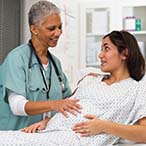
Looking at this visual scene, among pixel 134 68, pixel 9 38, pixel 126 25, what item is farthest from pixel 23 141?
pixel 126 25

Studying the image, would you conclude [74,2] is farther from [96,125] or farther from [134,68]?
[96,125]

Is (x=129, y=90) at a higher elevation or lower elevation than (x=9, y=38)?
lower

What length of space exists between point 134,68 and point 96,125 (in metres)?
0.43

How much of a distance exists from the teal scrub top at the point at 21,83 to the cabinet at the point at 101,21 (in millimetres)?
2045

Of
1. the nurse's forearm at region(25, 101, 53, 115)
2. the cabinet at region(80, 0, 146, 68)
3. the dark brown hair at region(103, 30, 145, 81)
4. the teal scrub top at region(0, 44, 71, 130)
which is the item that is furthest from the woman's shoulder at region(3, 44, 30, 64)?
the cabinet at region(80, 0, 146, 68)

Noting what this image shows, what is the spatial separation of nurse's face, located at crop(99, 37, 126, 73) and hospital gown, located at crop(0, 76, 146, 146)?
90 millimetres

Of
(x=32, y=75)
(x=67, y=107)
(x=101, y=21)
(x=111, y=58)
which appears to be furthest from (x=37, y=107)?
(x=101, y=21)

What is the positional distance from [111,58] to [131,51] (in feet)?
0.38

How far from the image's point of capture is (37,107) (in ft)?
5.83

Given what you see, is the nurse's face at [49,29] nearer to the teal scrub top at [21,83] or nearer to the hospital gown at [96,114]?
the teal scrub top at [21,83]

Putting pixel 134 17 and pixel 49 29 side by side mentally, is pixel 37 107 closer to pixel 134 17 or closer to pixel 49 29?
pixel 49 29

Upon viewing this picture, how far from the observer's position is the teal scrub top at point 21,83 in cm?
190

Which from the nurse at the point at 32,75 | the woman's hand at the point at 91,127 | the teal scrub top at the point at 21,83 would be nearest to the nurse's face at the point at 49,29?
the nurse at the point at 32,75

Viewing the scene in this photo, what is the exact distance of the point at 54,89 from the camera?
6.96 feet
